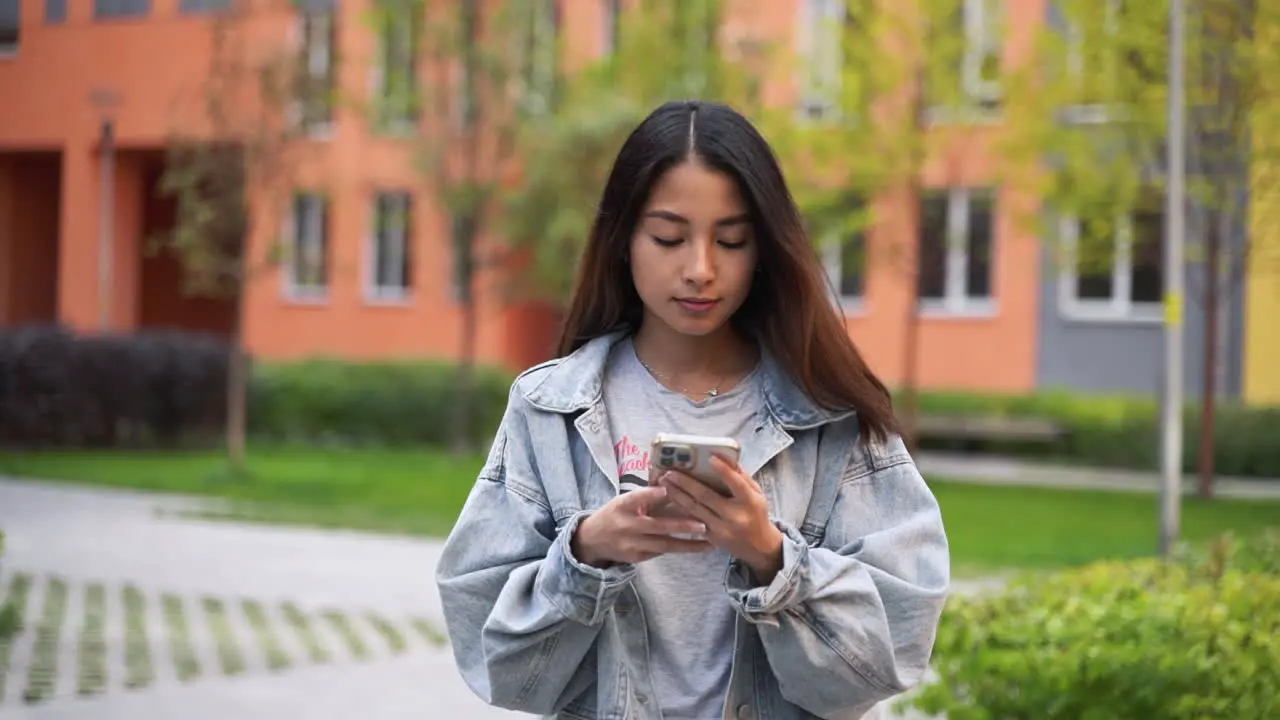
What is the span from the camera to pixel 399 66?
2483 centimetres

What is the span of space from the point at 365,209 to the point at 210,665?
24.5m

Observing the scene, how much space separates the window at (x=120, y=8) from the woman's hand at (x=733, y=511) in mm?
10661

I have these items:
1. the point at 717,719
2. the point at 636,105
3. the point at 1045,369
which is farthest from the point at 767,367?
the point at 1045,369

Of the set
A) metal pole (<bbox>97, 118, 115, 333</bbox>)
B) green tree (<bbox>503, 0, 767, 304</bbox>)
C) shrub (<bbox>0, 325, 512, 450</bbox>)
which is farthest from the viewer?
green tree (<bbox>503, 0, 767, 304</bbox>)

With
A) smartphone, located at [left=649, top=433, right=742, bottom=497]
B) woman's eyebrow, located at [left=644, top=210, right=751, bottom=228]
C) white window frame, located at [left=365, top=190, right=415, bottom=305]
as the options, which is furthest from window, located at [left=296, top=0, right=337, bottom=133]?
smartphone, located at [left=649, top=433, right=742, bottom=497]

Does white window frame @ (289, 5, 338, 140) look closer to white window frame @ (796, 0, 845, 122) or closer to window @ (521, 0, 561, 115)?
window @ (521, 0, 561, 115)

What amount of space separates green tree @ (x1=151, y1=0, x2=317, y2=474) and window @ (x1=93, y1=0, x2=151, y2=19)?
351cm

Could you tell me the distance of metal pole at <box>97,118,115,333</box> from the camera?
14.8 m

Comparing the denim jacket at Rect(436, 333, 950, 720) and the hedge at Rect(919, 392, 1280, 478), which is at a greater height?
the denim jacket at Rect(436, 333, 950, 720)

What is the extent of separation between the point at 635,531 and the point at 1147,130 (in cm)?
1752

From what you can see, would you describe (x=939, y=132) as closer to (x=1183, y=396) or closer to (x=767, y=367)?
(x=1183, y=396)

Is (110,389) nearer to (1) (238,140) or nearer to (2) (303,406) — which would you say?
(2) (303,406)

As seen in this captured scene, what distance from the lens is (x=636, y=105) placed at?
77.0 ft

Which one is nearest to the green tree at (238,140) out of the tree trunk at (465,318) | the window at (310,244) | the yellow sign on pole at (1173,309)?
the tree trunk at (465,318)
